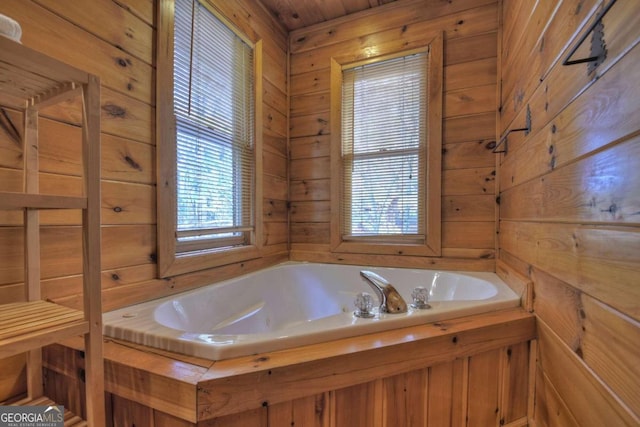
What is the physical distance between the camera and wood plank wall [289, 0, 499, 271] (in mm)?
1803

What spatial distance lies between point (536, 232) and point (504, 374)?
0.54 meters

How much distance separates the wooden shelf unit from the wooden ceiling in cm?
173

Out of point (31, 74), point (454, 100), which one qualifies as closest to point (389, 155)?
point (454, 100)

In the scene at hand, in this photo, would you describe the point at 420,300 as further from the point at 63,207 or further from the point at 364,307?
the point at 63,207

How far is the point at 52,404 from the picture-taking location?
0.84 metres

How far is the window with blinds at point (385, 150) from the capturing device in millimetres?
1965

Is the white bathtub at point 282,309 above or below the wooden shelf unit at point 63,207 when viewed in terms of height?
below

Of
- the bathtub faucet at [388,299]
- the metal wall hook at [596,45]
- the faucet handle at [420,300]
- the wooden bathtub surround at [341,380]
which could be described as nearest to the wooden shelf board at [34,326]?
the wooden bathtub surround at [341,380]

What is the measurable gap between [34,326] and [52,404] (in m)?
0.38

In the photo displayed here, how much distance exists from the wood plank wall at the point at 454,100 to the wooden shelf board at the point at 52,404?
5.23ft

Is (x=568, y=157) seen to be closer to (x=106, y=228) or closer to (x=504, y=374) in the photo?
(x=504, y=374)

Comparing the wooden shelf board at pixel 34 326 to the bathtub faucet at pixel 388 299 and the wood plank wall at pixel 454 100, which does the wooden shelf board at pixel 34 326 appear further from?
the wood plank wall at pixel 454 100

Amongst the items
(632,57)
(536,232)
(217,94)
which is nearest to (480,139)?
(536,232)

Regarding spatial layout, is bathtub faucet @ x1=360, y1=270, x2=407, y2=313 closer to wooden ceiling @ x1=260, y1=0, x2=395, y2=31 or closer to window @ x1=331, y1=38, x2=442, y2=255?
window @ x1=331, y1=38, x2=442, y2=255
